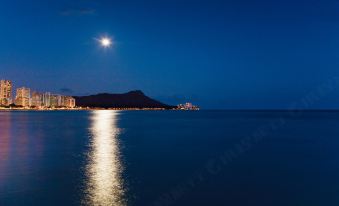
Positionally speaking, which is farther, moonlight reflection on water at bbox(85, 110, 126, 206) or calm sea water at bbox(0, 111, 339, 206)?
calm sea water at bbox(0, 111, 339, 206)

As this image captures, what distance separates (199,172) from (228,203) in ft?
24.5

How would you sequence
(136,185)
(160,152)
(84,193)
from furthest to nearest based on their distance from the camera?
(160,152)
(136,185)
(84,193)

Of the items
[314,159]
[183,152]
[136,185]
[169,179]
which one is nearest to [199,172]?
[169,179]

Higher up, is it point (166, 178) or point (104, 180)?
point (104, 180)

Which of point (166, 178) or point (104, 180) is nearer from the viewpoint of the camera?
point (104, 180)

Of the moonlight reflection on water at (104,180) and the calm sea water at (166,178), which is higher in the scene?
the moonlight reflection on water at (104,180)

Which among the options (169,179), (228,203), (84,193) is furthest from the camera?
(169,179)

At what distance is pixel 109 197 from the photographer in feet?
52.9

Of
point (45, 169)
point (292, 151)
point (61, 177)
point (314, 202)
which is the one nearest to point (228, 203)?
point (314, 202)

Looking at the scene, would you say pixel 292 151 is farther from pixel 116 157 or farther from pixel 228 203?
pixel 228 203

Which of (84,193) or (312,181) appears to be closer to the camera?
(84,193)

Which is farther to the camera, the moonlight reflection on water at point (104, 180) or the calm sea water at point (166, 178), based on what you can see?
the calm sea water at point (166, 178)

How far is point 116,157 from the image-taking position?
28953 mm

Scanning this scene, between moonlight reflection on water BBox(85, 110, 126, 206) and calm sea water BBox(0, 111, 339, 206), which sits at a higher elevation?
moonlight reflection on water BBox(85, 110, 126, 206)
